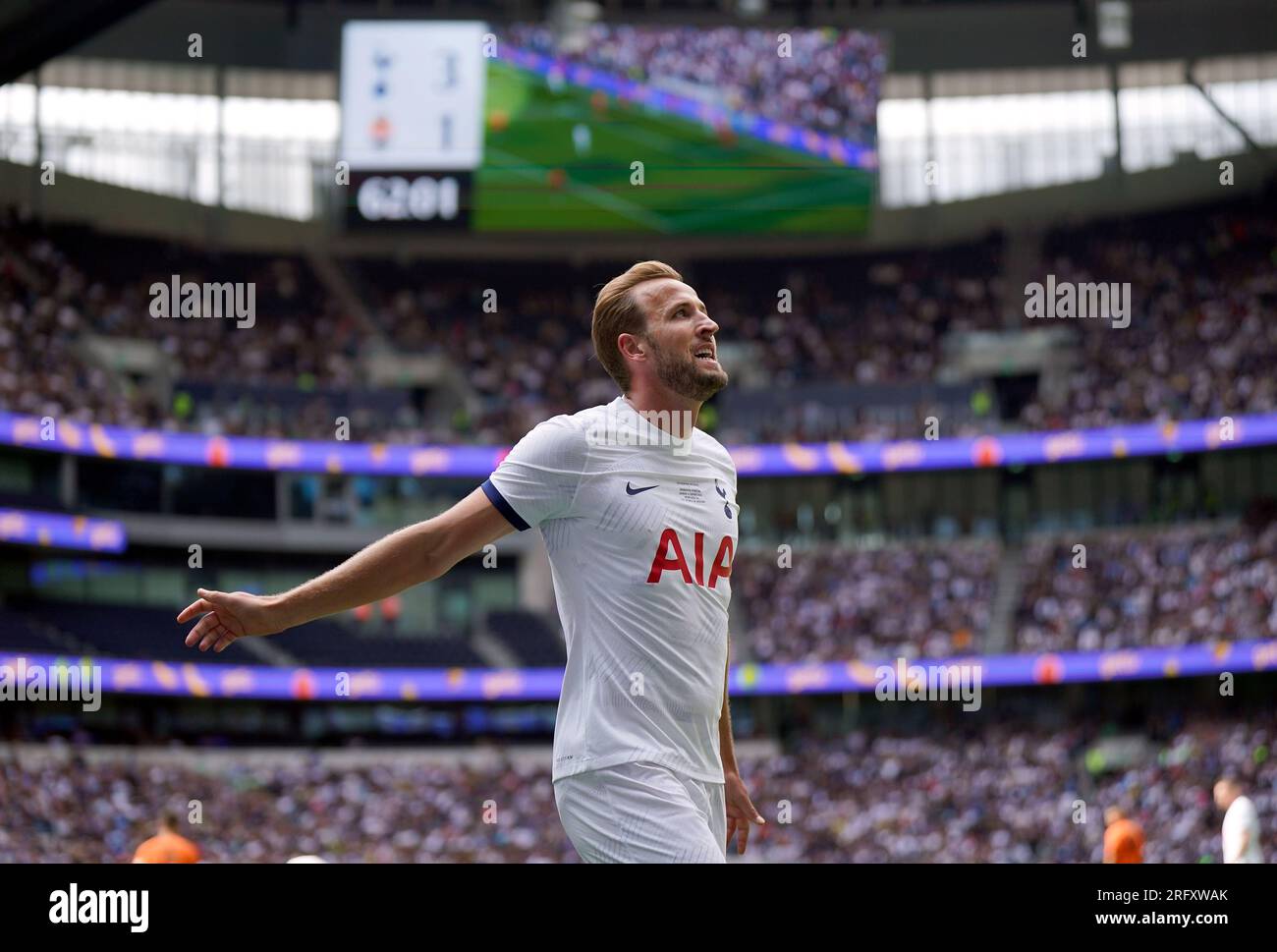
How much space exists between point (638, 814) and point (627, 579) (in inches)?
17.9

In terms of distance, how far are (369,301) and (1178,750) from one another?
21841mm

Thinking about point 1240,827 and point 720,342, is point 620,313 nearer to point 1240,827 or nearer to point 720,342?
point 1240,827

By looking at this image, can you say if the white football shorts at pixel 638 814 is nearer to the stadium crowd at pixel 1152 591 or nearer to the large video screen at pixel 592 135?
the stadium crowd at pixel 1152 591

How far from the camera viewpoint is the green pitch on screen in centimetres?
3519

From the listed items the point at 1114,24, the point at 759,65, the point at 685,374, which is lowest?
the point at 685,374

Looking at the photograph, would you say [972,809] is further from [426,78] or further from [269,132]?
[269,132]

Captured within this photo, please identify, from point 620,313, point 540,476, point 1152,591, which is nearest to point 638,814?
point 540,476

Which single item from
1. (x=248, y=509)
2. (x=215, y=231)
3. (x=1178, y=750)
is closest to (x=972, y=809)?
(x=1178, y=750)

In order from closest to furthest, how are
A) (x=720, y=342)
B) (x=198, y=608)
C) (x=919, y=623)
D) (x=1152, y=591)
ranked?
(x=198, y=608) < (x=1152, y=591) < (x=919, y=623) < (x=720, y=342)

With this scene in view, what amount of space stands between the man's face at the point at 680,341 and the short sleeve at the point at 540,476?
9.1 inches

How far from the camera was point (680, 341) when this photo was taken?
10.3 feet

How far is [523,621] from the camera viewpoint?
113 feet

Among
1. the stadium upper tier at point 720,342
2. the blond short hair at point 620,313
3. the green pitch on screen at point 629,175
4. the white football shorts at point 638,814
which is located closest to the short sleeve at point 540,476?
the blond short hair at point 620,313

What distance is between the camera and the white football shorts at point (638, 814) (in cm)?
285
